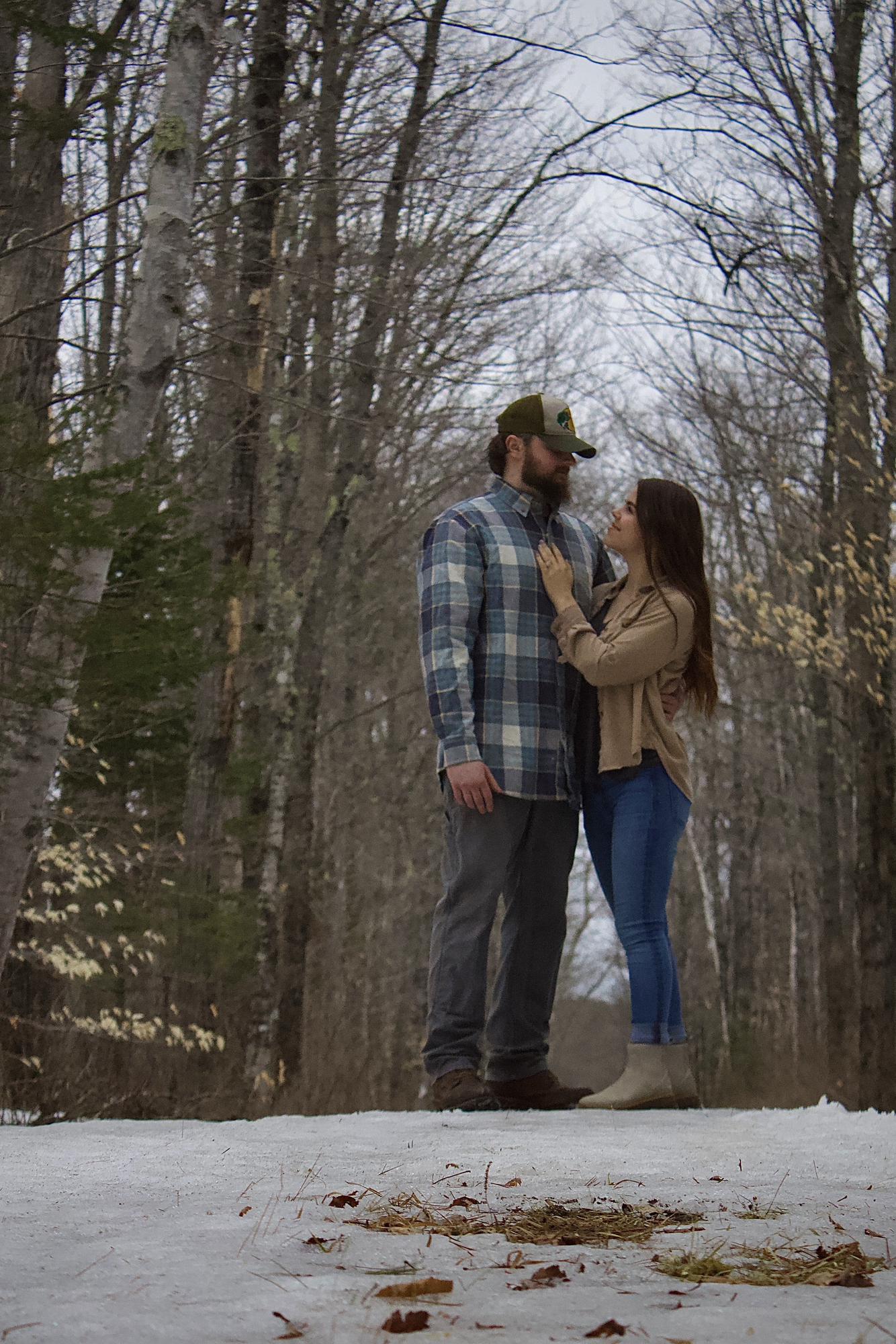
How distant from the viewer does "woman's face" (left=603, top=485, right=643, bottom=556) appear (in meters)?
4.91

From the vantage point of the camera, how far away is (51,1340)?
160 cm

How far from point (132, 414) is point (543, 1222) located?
4232 mm

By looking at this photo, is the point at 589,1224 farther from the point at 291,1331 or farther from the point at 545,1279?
→ the point at 291,1331

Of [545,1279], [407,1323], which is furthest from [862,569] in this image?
[407,1323]

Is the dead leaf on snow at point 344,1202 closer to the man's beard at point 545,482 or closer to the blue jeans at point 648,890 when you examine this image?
the blue jeans at point 648,890

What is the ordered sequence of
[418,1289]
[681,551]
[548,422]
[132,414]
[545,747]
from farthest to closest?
1. [132,414]
2. [548,422]
3. [681,551]
4. [545,747]
5. [418,1289]

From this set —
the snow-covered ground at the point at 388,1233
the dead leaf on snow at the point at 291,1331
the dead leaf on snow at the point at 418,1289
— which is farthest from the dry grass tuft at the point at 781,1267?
the dead leaf on snow at the point at 291,1331

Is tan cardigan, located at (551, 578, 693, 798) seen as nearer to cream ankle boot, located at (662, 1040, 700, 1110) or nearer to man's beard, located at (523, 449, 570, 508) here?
man's beard, located at (523, 449, 570, 508)

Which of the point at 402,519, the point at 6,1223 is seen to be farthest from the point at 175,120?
the point at 402,519

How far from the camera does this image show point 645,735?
4715 mm

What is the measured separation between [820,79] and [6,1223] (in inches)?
413

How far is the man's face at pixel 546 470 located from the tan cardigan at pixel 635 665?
1.78 ft

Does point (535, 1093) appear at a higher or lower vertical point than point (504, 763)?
lower

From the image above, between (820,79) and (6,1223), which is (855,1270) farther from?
(820,79)
